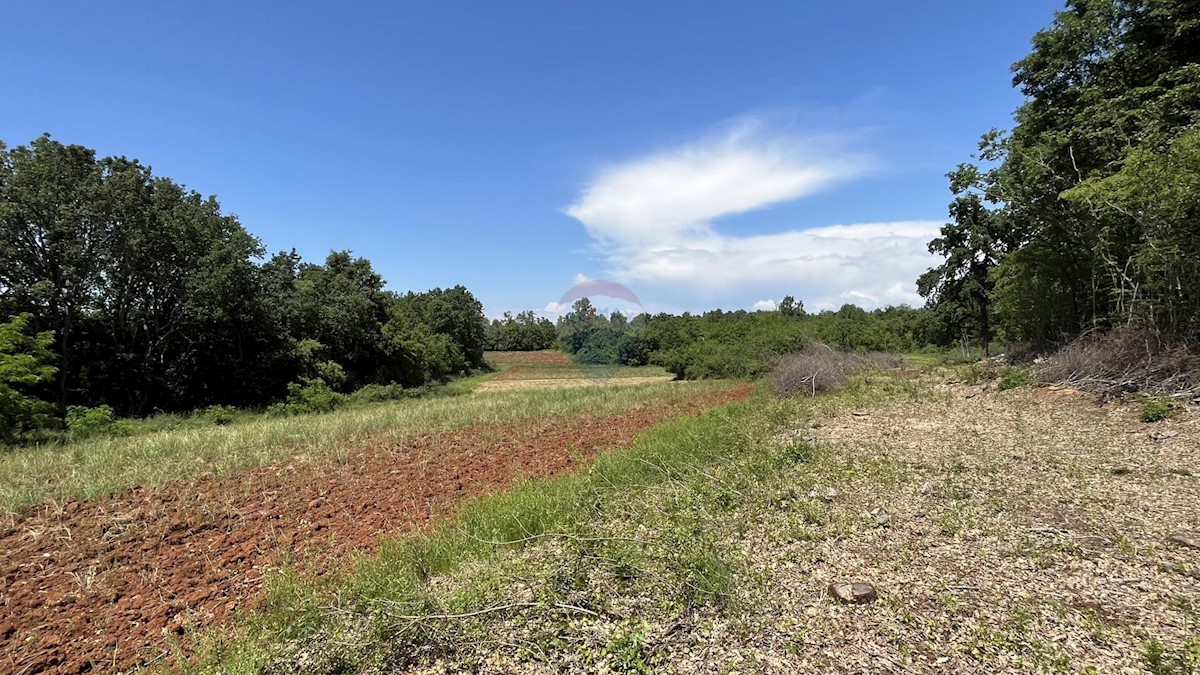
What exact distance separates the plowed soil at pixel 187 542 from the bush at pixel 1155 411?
29.3 feet

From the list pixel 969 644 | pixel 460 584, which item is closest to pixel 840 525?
pixel 969 644

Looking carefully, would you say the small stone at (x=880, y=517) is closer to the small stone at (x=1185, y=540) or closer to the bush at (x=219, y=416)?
the small stone at (x=1185, y=540)

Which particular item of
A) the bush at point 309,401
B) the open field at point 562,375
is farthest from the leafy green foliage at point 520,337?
the bush at point 309,401

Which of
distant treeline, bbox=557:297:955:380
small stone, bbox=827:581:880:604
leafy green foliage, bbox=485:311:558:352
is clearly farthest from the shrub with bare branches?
leafy green foliage, bbox=485:311:558:352

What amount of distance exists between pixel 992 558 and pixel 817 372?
1318 centimetres

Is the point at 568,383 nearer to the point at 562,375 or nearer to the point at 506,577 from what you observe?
the point at 562,375

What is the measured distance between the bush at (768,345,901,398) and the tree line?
5925 millimetres

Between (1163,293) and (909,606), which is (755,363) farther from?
(909,606)

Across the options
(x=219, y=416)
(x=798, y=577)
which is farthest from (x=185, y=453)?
(x=798, y=577)

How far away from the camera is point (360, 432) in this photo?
12445 millimetres

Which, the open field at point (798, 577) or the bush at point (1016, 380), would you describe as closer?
the open field at point (798, 577)

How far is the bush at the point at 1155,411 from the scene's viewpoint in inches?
295

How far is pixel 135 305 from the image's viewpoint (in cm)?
2102

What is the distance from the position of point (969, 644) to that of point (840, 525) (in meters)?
1.79
